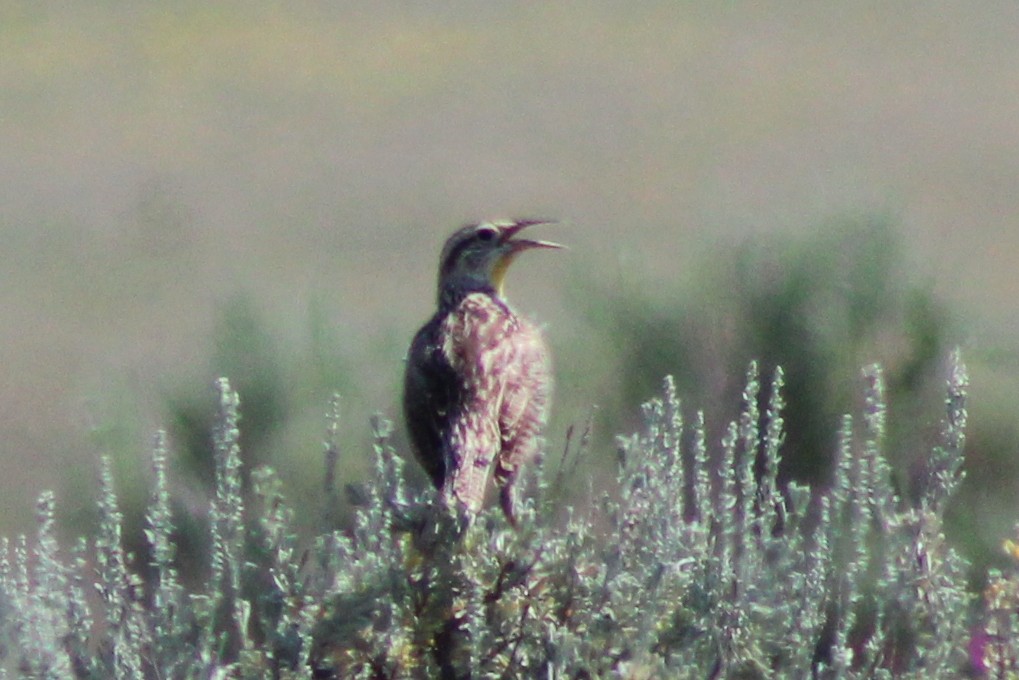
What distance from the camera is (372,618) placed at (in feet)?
15.0

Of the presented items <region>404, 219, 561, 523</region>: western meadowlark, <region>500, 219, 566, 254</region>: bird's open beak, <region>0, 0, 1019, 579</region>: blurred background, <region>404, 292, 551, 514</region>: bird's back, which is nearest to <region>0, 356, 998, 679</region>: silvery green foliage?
<region>404, 219, 561, 523</region>: western meadowlark

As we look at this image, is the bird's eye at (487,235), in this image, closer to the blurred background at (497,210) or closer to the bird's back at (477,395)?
the bird's back at (477,395)

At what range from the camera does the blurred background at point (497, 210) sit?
31.8ft

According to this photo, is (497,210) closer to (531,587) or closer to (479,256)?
(479,256)

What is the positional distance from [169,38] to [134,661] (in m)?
30.5

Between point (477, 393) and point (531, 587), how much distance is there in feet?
7.31

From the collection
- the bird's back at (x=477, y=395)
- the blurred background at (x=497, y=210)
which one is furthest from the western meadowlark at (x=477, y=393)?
the blurred background at (x=497, y=210)

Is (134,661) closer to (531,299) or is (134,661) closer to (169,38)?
(531,299)

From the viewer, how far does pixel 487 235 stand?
7746 mm

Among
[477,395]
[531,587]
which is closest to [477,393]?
[477,395]

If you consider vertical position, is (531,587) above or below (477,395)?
Answer: below

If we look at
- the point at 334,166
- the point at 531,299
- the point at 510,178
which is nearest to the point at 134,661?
the point at 531,299

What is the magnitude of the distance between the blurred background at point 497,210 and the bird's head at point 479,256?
121cm

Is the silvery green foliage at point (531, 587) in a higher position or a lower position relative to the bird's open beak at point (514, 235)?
lower
